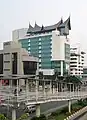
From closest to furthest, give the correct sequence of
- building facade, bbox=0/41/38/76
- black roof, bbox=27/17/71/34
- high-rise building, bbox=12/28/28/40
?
1. building facade, bbox=0/41/38/76
2. black roof, bbox=27/17/71/34
3. high-rise building, bbox=12/28/28/40

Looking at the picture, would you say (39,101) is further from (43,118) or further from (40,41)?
(40,41)

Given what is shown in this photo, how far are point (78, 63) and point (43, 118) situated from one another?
100 metres

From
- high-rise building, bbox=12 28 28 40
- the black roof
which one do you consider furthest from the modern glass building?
high-rise building, bbox=12 28 28 40

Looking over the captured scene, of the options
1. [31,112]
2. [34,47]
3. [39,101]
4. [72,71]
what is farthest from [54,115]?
[72,71]

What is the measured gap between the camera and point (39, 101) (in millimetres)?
25188

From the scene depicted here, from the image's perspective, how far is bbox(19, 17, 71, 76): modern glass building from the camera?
10444 centimetres

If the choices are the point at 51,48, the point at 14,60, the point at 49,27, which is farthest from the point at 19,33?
the point at 14,60

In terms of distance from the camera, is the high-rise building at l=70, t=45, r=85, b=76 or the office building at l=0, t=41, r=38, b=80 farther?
the high-rise building at l=70, t=45, r=85, b=76

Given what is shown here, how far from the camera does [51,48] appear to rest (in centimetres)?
10444

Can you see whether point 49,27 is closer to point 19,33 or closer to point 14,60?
point 19,33

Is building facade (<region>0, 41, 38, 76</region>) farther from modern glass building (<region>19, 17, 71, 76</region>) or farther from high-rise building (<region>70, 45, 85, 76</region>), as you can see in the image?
high-rise building (<region>70, 45, 85, 76</region>)

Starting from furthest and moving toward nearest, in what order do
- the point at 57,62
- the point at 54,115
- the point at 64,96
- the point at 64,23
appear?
1. the point at 64,23
2. the point at 57,62
3. the point at 64,96
4. the point at 54,115

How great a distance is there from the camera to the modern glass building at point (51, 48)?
343 feet

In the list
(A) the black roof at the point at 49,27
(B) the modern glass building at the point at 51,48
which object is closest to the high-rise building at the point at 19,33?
(A) the black roof at the point at 49,27
